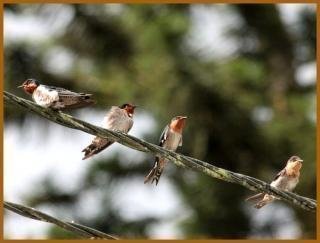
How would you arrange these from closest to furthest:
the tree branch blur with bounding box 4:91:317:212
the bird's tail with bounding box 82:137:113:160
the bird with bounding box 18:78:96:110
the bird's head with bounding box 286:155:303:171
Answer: the tree branch blur with bounding box 4:91:317:212 < the bird with bounding box 18:78:96:110 < the bird's tail with bounding box 82:137:113:160 < the bird's head with bounding box 286:155:303:171

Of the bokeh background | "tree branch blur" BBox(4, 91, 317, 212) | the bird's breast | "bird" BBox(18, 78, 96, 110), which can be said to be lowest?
"tree branch blur" BBox(4, 91, 317, 212)

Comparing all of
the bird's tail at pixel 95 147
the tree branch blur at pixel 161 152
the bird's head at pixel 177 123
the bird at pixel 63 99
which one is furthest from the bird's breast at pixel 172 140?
the tree branch blur at pixel 161 152

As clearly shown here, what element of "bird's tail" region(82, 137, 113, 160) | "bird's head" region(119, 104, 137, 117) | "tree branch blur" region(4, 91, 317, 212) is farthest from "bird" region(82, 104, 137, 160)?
"tree branch blur" region(4, 91, 317, 212)

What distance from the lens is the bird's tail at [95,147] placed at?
218 inches

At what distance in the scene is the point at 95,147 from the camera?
5.57 meters

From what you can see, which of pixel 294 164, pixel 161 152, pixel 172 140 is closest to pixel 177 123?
pixel 172 140

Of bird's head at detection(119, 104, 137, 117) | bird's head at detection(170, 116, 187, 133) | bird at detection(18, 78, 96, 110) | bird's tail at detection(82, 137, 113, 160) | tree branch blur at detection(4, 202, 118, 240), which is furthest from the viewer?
bird's head at detection(170, 116, 187, 133)

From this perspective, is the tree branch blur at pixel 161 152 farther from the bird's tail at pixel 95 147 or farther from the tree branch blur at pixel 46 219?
the bird's tail at pixel 95 147

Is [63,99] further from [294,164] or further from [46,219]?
[294,164]

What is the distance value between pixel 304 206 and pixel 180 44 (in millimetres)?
13338

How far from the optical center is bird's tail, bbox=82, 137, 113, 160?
5.53 meters

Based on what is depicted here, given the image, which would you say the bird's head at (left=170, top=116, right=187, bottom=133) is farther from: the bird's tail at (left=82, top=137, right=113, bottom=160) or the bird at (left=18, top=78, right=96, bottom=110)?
the bird at (left=18, top=78, right=96, bottom=110)

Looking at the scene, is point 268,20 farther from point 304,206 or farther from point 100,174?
point 304,206

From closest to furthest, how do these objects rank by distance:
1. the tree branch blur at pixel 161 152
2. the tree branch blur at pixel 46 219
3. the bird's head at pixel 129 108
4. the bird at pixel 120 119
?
the tree branch blur at pixel 46 219
the tree branch blur at pixel 161 152
the bird at pixel 120 119
the bird's head at pixel 129 108
